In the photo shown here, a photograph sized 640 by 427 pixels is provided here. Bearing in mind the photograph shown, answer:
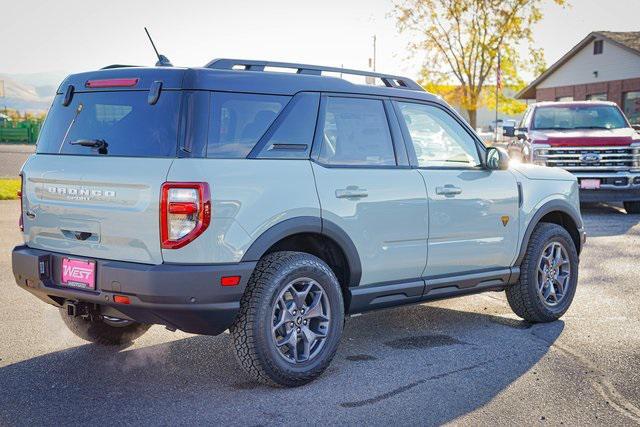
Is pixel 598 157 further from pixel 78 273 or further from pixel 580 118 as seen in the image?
pixel 78 273

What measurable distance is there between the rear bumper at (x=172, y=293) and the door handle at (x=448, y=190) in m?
1.73

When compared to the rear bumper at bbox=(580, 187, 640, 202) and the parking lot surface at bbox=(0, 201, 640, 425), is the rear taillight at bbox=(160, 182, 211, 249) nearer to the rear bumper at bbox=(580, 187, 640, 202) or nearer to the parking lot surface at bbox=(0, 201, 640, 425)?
the parking lot surface at bbox=(0, 201, 640, 425)

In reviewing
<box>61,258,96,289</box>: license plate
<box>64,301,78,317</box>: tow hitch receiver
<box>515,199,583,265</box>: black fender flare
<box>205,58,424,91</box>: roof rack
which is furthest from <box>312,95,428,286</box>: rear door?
<box>64,301,78,317</box>: tow hitch receiver

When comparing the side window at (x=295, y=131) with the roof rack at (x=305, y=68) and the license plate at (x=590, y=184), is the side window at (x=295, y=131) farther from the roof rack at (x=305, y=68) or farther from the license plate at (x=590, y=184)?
the license plate at (x=590, y=184)

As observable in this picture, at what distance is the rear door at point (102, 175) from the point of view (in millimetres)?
4578

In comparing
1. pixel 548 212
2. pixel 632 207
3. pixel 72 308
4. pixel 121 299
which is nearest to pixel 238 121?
pixel 121 299

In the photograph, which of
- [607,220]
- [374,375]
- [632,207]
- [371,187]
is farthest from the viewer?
[632,207]

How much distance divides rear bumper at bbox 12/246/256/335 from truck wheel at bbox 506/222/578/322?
2807 millimetres

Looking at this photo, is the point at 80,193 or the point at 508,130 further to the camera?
the point at 508,130

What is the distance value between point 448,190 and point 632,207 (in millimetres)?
10560

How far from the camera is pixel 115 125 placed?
16.1 ft

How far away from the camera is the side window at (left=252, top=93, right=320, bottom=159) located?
4.97 meters

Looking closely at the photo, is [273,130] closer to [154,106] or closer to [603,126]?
[154,106]

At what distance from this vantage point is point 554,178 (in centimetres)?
689
